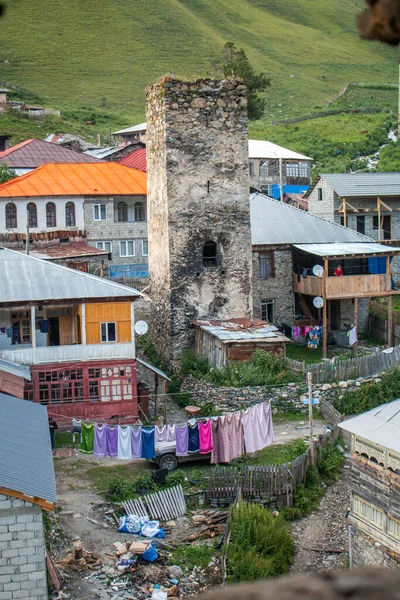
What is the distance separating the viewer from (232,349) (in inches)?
1139

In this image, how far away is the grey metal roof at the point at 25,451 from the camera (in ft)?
45.7

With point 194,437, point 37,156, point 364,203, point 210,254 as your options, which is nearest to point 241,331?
point 210,254

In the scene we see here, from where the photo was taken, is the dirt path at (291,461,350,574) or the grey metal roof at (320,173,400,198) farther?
the grey metal roof at (320,173,400,198)

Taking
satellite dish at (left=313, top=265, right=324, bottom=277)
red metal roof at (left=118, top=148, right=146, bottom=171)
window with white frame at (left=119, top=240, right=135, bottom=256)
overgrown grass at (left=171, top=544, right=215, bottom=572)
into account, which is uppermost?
red metal roof at (left=118, top=148, right=146, bottom=171)

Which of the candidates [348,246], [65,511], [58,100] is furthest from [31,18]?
[65,511]

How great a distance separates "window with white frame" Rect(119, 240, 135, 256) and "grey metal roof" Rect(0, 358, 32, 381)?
21.3 meters

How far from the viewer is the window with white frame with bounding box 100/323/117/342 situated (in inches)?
1086

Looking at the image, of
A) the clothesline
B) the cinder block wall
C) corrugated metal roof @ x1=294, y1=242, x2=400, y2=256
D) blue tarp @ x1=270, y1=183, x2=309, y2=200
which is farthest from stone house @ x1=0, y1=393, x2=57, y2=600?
blue tarp @ x1=270, y1=183, x2=309, y2=200

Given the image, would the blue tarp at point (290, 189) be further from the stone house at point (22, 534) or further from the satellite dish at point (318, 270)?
the stone house at point (22, 534)

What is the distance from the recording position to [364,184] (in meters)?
42.4

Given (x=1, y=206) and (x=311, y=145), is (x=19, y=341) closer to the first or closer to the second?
(x=1, y=206)

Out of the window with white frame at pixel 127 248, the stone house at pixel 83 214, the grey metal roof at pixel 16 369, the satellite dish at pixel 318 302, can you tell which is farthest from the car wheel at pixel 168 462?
the window with white frame at pixel 127 248

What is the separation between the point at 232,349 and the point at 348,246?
34.9 ft

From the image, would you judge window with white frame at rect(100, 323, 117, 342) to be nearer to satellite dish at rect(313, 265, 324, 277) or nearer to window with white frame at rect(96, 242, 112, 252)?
satellite dish at rect(313, 265, 324, 277)
